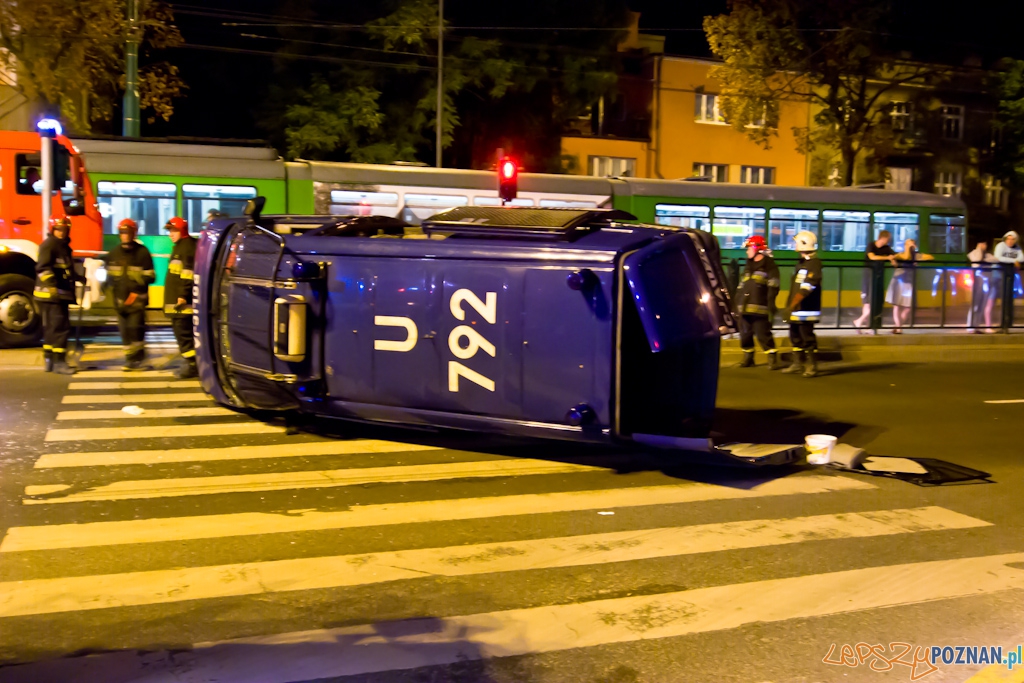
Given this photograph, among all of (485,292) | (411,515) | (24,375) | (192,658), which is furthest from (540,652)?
(24,375)

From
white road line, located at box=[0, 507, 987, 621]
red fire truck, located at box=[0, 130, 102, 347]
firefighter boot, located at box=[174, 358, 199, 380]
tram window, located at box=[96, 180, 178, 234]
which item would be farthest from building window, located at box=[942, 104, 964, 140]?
white road line, located at box=[0, 507, 987, 621]

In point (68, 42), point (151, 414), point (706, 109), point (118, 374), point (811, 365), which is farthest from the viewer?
point (706, 109)

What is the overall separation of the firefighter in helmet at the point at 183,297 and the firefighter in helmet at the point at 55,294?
1168mm

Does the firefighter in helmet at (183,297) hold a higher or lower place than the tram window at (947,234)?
lower

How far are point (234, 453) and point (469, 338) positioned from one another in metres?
2.17

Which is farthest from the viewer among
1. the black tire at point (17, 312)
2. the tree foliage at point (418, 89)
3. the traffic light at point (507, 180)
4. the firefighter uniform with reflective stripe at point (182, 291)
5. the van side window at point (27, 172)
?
the tree foliage at point (418, 89)

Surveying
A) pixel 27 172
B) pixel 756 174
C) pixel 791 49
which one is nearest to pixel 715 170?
pixel 756 174

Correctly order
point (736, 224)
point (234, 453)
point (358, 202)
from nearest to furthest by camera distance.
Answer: point (234, 453)
point (358, 202)
point (736, 224)

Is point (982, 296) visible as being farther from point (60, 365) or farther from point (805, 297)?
point (60, 365)

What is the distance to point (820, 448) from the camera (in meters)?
7.74

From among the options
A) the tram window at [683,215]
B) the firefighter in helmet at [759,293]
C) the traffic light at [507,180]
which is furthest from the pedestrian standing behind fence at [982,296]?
the traffic light at [507,180]

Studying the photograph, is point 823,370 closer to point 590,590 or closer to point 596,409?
point 596,409

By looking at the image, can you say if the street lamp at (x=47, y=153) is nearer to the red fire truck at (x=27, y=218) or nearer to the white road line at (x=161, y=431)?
the red fire truck at (x=27, y=218)

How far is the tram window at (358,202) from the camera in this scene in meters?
17.2
